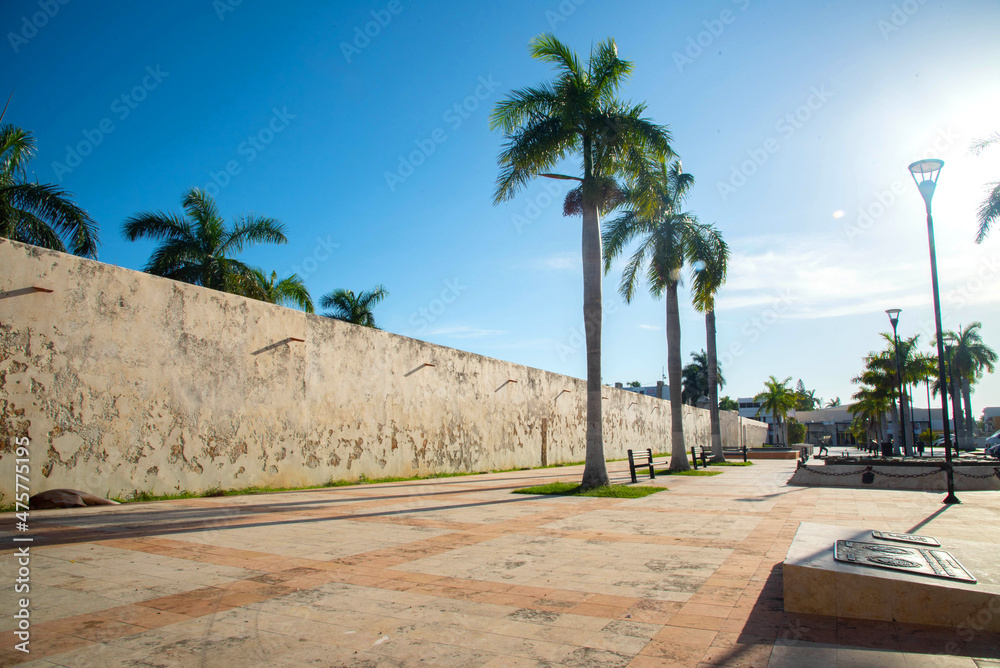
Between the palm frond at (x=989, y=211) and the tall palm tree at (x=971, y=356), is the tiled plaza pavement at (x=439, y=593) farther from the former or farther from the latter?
the tall palm tree at (x=971, y=356)

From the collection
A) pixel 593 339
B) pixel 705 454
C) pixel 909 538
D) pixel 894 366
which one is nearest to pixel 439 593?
pixel 909 538

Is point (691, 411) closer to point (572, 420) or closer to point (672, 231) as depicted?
point (572, 420)

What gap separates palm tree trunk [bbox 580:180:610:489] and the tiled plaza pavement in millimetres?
3456

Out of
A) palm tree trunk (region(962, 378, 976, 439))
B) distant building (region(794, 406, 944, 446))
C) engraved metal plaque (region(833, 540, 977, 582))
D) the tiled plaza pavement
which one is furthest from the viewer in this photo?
distant building (region(794, 406, 944, 446))

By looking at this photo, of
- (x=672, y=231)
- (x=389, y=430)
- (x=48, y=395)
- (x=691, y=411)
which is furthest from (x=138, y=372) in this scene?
(x=691, y=411)

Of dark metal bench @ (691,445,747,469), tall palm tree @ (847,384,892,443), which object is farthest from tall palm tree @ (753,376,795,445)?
dark metal bench @ (691,445,747,469)

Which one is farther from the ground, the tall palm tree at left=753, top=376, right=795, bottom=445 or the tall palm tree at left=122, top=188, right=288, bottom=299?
the tall palm tree at left=122, top=188, right=288, bottom=299

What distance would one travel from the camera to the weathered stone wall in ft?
30.4

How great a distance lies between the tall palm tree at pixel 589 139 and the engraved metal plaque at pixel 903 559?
7.96 metres

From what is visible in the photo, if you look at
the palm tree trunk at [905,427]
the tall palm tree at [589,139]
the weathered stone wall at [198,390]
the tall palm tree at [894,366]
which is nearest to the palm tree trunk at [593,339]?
the tall palm tree at [589,139]

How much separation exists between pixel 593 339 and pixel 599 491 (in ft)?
10.4

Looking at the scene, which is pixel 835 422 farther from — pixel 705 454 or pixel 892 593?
pixel 892 593

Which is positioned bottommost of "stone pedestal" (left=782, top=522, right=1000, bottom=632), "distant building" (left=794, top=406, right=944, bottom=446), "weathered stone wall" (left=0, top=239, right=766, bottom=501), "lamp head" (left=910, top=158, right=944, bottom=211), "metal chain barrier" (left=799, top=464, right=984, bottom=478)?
"distant building" (left=794, top=406, right=944, bottom=446)

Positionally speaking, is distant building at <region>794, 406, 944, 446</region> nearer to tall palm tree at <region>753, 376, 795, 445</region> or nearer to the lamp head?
tall palm tree at <region>753, 376, 795, 445</region>
